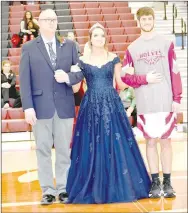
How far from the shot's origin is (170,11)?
468 inches

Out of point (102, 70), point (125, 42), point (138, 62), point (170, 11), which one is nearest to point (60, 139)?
point (102, 70)

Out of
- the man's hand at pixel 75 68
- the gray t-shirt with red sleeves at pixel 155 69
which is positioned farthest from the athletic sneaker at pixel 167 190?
the man's hand at pixel 75 68

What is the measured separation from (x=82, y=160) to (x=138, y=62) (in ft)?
2.87

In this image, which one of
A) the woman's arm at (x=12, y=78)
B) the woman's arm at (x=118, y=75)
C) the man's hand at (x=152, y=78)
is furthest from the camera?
the woman's arm at (x=12, y=78)

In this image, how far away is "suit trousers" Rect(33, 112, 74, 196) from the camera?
3645 mm

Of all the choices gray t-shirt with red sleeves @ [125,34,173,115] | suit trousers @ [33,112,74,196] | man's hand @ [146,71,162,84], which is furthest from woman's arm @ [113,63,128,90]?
Answer: suit trousers @ [33,112,74,196]

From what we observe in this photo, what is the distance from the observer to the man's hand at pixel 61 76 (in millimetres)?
3570

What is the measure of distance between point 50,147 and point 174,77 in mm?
1091

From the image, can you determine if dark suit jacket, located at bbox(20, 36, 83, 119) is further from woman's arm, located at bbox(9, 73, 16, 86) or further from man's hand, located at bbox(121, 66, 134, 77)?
woman's arm, located at bbox(9, 73, 16, 86)

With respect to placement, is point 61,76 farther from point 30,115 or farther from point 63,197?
point 63,197

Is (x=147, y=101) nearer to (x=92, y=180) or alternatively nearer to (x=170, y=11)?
(x=92, y=180)

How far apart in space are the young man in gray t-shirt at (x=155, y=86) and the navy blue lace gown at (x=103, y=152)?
0.13 m

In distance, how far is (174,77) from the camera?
3.69 m

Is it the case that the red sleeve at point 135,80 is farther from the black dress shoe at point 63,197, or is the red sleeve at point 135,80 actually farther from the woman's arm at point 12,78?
the woman's arm at point 12,78
